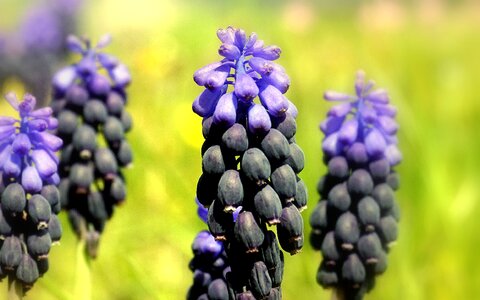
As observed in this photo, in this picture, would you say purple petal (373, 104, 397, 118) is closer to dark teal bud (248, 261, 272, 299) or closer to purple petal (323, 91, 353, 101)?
purple petal (323, 91, 353, 101)

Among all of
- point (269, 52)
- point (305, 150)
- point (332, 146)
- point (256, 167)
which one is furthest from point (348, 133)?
point (305, 150)

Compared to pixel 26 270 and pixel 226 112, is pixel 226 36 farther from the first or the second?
pixel 26 270

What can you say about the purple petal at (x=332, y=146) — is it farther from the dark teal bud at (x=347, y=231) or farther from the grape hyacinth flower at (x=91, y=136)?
the grape hyacinth flower at (x=91, y=136)

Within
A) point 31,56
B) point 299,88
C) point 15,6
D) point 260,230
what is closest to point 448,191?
point 299,88

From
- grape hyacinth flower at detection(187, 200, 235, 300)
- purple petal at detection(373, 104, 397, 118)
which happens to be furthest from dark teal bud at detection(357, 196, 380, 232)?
grape hyacinth flower at detection(187, 200, 235, 300)

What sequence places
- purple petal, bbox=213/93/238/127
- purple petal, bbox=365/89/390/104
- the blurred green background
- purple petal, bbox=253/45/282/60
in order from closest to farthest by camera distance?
purple petal, bbox=213/93/238/127, purple petal, bbox=253/45/282/60, purple petal, bbox=365/89/390/104, the blurred green background

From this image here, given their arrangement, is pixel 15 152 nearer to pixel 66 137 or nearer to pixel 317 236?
pixel 66 137
